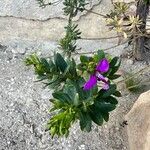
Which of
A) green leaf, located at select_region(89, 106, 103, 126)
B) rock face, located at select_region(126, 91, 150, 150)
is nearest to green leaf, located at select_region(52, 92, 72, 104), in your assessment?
green leaf, located at select_region(89, 106, 103, 126)

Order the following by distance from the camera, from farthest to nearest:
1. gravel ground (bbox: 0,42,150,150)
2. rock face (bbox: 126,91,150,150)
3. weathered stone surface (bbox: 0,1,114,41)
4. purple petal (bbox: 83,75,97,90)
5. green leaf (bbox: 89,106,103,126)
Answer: weathered stone surface (bbox: 0,1,114,41) < gravel ground (bbox: 0,42,150,150) < rock face (bbox: 126,91,150,150) < green leaf (bbox: 89,106,103,126) < purple petal (bbox: 83,75,97,90)

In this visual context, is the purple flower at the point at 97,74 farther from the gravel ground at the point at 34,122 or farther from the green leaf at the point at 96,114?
the gravel ground at the point at 34,122

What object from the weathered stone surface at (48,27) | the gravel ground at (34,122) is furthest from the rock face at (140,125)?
the weathered stone surface at (48,27)

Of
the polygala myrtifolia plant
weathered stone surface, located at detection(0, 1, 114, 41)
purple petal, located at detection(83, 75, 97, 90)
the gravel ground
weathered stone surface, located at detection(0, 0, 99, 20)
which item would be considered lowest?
the gravel ground

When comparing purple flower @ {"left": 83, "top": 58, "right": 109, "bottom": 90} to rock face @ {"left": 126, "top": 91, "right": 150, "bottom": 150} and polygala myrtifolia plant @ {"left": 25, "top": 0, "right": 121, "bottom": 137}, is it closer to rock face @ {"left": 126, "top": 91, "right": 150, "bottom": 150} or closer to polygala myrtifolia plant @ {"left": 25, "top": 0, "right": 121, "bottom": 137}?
polygala myrtifolia plant @ {"left": 25, "top": 0, "right": 121, "bottom": 137}

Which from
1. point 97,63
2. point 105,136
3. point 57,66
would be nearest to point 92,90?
point 97,63

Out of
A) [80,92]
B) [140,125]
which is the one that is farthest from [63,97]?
[140,125]

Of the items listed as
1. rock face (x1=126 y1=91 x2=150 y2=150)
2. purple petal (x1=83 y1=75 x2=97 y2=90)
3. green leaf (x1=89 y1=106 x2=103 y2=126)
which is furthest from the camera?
rock face (x1=126 y1=91 x2=150 y2=150)
